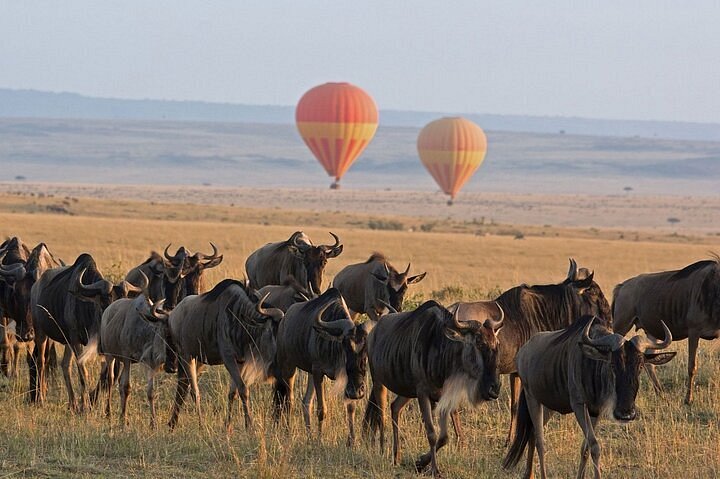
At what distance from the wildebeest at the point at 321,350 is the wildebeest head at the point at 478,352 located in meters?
1.12

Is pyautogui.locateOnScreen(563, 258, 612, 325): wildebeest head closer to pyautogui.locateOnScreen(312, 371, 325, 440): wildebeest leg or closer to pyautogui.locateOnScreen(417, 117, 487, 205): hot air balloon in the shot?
pyautogui.locateOnScreen(312, 371, 325, 440): wildebeest leg

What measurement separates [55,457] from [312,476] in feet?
6.38

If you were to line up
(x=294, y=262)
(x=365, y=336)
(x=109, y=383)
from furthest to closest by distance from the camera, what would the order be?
(x=294, y=262) → (x=109, y=383) → (x=365, y=336)

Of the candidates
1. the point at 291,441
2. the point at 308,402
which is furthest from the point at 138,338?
the point at 291,441

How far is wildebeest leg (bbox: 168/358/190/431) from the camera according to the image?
36.1 feet

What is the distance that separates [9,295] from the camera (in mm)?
13266

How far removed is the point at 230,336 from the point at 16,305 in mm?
3435

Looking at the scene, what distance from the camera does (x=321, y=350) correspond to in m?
10.2

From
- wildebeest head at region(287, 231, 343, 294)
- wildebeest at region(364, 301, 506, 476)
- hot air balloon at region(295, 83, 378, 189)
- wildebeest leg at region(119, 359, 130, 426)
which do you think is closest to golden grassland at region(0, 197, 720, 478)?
wildebeest leg at region(119, 359, 130, 426)

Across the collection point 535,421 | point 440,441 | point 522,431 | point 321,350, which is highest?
point 321,350

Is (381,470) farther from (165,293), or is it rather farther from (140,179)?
(140,179)

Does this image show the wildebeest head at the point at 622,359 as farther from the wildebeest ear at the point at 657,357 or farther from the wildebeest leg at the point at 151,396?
the wildebeest leg at the point at 151,396

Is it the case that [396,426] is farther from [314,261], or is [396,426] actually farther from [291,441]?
[314,261]

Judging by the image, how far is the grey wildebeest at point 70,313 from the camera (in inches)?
473
